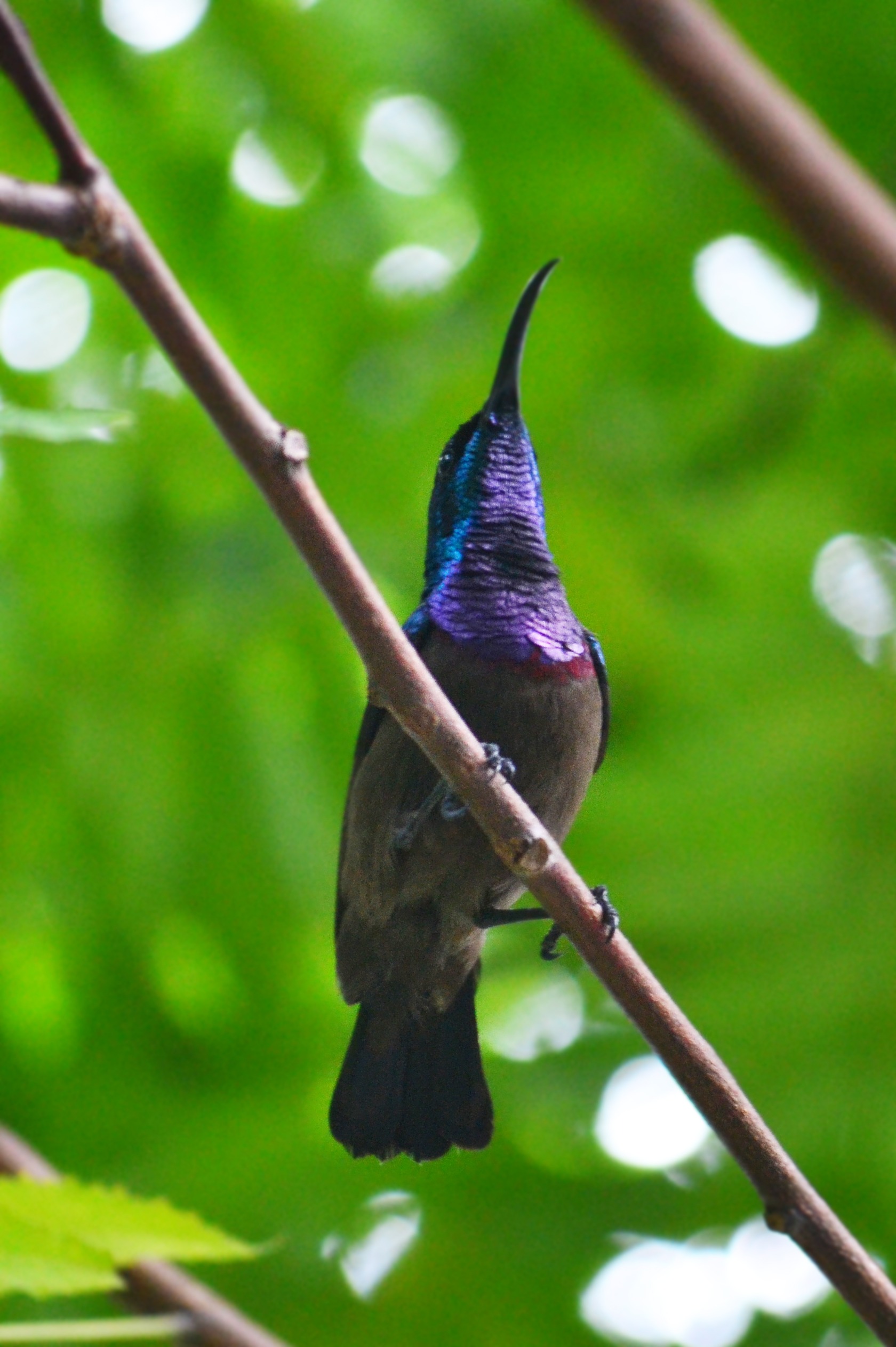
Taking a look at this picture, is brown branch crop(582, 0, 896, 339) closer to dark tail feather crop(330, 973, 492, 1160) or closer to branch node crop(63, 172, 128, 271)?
branch node crop(63, 172, 128, 271)

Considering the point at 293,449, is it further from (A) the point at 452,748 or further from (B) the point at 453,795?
(B) the point at 453,795

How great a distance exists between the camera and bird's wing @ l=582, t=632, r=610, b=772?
→ 3.30 meters

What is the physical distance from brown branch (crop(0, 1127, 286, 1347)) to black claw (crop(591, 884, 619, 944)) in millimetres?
962

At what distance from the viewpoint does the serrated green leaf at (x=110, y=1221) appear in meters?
2.09

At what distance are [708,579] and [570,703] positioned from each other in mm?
1668

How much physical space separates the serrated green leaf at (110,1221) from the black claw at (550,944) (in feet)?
3.81

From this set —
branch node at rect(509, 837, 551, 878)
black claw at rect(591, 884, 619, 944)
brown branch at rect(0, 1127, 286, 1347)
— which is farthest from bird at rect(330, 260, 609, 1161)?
branch node at rect(509, 837, 551, 878)

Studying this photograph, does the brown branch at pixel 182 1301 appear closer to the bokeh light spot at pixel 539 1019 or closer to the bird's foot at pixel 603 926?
the bird's foot at pixel 603 926

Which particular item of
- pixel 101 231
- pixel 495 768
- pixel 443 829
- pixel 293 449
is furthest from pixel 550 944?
pixel 101 231

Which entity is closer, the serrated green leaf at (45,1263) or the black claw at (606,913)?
the serrated green leaf at (45,1263)

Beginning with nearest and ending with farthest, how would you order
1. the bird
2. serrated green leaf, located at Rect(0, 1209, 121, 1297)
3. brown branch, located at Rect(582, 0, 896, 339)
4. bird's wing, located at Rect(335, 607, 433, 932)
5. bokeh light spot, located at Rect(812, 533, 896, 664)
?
brown branch, located at Rect(582, 0, 896, 339), serrated green leaf, located at Rect(0, 1209, 121, 1297), the bird, bird's wing, located at Rect(335, 607, 433, 932), bokeh light spot, located at Rect(812, 533, 896, 664)

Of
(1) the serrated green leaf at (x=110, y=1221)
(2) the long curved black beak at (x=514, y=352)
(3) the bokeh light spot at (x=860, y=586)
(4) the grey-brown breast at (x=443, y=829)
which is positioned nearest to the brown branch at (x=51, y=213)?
(2) the long curved black beak at (x=514, y=352)

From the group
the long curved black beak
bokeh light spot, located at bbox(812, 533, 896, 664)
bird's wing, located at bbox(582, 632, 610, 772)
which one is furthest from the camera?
bokeh light spot, located at bbox(812, 533, 896, 664)

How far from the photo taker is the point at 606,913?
254 cm
